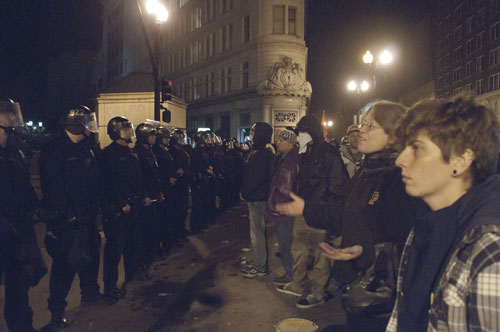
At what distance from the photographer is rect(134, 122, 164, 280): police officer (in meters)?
6.05

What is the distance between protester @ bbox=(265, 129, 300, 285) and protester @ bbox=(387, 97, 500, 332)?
3.66m

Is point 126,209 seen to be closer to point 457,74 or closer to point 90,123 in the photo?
point 90,123

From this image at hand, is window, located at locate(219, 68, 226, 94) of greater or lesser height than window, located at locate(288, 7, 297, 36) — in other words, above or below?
below

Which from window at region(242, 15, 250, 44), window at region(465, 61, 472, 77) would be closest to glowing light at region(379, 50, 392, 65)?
window at region(242, 15, 250, 44)

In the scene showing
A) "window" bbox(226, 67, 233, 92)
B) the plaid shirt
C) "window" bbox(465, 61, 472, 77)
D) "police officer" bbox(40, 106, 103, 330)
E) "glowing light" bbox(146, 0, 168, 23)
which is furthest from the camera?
"window" bbox(465, 61, 472, 77)

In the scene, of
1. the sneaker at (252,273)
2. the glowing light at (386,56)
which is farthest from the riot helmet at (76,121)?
the glowing light at (386,56)

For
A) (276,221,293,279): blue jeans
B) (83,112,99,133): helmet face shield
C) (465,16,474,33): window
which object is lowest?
(276,221,293,279): blue jeans

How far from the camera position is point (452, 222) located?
1363 millimetres

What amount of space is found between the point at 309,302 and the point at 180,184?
4.32 metres

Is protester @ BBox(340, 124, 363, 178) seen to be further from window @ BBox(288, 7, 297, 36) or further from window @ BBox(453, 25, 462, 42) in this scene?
window @ BBox(453, 25, 462, 42)

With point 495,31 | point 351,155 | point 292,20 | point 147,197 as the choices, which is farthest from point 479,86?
point 147,197

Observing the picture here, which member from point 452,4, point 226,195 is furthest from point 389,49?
point 452,4

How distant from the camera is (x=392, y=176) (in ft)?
7.68

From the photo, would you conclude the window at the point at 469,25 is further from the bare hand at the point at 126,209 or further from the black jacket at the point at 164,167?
the bare hand at the point at 126,209
